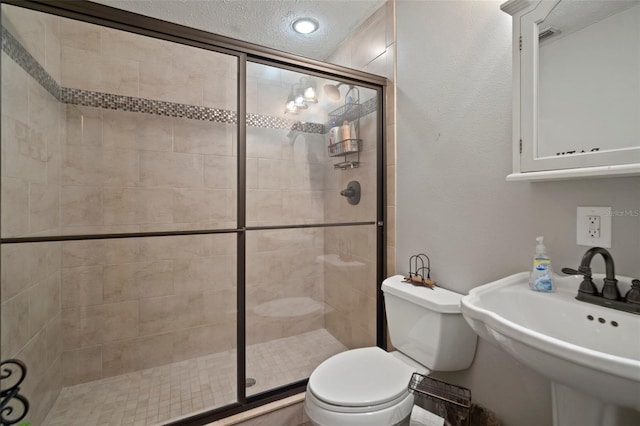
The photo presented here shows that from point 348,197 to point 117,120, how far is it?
1551mm

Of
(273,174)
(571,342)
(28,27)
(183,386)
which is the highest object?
(28,27)

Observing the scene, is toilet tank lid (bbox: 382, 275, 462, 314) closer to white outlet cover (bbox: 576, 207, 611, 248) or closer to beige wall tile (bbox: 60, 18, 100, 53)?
white outlet cover (bbox: 576, 207, 611, 248)

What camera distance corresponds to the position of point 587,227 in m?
0.96

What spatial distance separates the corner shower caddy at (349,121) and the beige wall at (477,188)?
11.2 inches

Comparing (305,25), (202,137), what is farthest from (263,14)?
(202,137)

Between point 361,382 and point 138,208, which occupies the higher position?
point 138,208

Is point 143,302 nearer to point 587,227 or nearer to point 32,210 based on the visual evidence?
point 32,210

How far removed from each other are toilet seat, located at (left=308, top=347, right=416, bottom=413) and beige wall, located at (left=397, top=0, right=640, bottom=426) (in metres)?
0.36

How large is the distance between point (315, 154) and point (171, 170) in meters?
1.01

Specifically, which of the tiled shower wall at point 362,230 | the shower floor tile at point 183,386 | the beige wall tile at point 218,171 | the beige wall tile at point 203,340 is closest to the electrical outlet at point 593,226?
the tiled shower wall at point 362,230

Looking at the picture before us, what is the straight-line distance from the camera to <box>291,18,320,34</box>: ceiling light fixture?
1.93m

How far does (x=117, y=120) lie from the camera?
189 centimetres

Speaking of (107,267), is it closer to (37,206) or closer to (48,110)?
(37,206)

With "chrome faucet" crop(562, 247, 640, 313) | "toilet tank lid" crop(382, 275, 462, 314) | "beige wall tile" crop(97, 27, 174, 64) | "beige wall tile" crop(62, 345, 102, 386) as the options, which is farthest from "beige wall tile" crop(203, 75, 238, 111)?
"chrome faucet" crop(562, 247, 640, 313)
